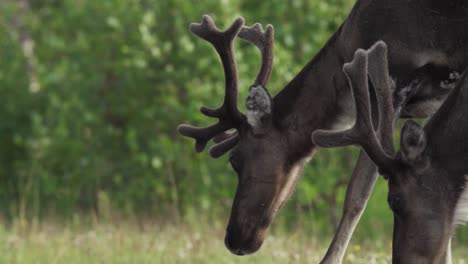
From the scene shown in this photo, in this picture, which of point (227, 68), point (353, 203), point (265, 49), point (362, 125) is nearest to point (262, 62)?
point (265, 49)

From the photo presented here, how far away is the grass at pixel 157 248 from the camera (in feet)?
23.6

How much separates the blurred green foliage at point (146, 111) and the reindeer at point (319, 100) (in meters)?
4.34

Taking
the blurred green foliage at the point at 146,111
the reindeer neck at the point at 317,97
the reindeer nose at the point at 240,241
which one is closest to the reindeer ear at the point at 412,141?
the reindeer neck at the point at 317,97

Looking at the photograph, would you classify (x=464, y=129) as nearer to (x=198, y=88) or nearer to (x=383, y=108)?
(x=383, y=108)

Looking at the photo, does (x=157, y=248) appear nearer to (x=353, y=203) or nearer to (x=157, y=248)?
(x=157, y=248)

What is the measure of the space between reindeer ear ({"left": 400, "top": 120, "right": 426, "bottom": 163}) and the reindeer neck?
62.4 inches

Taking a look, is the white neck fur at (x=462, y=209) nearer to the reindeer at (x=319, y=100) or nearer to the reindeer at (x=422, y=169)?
the reindeer at (x=422, y=169)

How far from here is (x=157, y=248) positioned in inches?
307

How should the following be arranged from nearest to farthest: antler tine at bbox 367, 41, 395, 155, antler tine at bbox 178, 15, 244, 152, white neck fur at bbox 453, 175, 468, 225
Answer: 1. white neck fur at bbox 453, 175, 468, 225
2. antler tine at bbox 367, 41, 395, 155
3. antler tine at bbox 178, 15, 244, 152

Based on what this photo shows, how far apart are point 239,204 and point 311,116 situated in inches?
29.7

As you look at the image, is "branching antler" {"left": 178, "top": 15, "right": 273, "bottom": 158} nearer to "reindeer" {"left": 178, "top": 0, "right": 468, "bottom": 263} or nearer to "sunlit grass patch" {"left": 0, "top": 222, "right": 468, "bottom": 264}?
"reindeer" {"left": 178, "top": 0, "right": 468, "bottom": 263}

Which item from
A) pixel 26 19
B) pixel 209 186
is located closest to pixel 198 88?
pixel 209 186

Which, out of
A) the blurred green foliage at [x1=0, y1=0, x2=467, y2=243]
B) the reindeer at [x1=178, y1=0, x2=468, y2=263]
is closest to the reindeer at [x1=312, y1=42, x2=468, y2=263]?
the reindeer at [x1=178, y1=0, x2=468, y2=263]

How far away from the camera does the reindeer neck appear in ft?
20.7
